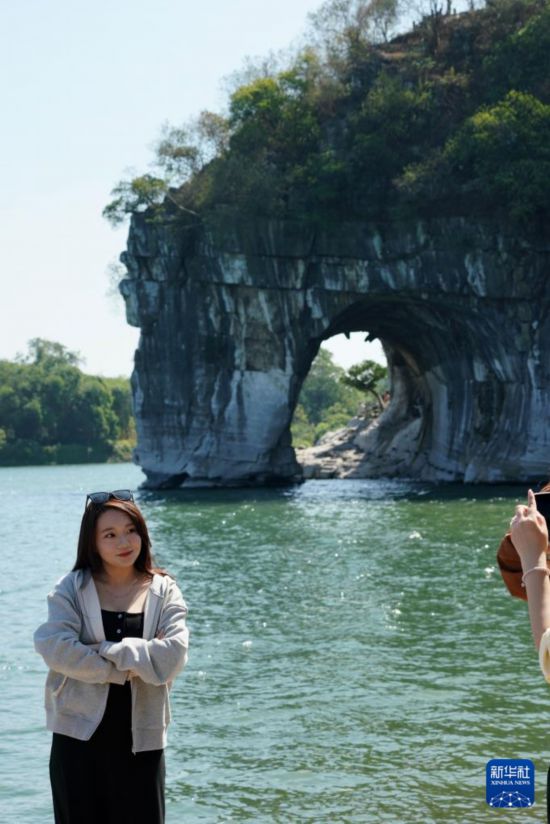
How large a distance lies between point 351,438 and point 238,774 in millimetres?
59560

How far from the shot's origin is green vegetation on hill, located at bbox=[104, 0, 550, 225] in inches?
1837

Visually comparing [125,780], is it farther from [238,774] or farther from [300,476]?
[300,476]

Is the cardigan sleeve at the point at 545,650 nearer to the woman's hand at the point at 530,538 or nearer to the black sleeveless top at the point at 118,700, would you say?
the woman's hand at the point at 530,538

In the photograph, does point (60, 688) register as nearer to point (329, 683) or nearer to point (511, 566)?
point (511, 566)

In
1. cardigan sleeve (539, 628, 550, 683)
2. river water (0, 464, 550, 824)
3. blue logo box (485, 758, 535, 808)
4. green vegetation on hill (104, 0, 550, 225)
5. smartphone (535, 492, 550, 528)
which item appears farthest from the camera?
green vegetation on hill (104, 0, 550, 225)

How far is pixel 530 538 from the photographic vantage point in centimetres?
347

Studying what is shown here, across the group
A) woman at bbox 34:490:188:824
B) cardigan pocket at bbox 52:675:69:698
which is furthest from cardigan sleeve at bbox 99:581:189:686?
cardigan pocket at bbox 52:675:69:698

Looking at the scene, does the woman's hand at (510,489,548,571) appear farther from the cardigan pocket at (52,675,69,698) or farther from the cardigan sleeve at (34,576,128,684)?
the cardigan pocket at (52,675,69,698)

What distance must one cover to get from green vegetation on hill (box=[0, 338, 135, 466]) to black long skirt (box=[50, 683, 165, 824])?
116 meters

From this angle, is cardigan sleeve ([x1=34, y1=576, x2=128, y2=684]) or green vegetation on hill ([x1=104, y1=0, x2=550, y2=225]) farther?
green vegetation on hill ([x1=104, y1=0, x2=550, y2=225])

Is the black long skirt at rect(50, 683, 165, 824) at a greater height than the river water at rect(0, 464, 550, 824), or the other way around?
the black long skirt at rect(50, 683, 165, 824)

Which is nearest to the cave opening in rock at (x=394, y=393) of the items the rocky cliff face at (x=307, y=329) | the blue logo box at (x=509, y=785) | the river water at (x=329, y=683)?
the rocky cliff face at (x=307, y=329)

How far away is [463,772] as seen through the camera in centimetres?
1027

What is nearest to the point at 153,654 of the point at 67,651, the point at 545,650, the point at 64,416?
the point at 67,651
